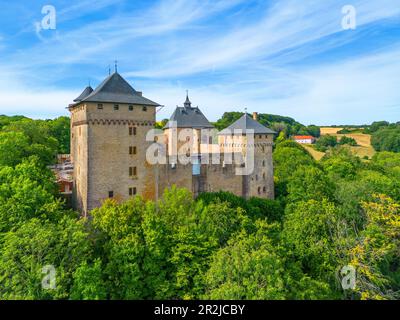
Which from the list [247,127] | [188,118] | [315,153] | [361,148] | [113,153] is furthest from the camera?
[361,148]

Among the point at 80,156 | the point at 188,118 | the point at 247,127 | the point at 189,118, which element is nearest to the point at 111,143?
the point at 80,156

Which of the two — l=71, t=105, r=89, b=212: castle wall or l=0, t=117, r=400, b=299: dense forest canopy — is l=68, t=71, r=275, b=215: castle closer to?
l=71, t=105, r=89, b=212: castle wall

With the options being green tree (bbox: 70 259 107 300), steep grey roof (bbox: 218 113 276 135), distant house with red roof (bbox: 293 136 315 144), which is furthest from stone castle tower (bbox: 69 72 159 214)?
distant house with red roof (bbox: 293 136 315 144)

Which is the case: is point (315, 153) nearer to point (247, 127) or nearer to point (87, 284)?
point (247, 127)

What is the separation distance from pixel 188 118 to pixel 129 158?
18.8m

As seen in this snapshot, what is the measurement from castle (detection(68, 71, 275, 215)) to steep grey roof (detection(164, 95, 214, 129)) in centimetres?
1014

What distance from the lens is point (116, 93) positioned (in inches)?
1078

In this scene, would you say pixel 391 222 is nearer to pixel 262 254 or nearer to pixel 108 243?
pixel 262 254

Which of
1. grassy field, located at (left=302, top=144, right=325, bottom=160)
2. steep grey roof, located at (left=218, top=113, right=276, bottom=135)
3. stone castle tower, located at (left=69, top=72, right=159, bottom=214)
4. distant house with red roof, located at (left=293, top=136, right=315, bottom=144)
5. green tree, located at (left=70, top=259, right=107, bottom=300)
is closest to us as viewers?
green tree, located at (left=70, top=259, right=107, bottom=300)

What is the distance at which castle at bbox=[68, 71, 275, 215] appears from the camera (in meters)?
26.4

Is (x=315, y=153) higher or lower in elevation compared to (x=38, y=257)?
higher
